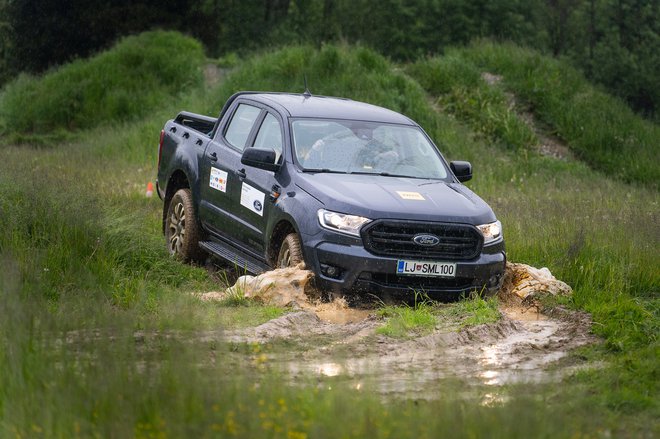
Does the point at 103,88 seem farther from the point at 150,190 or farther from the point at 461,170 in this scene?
the point at 461,170

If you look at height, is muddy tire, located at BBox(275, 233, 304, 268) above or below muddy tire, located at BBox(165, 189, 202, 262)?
above

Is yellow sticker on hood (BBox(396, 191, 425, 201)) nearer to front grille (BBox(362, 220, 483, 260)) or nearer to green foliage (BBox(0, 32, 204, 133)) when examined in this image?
front grille (BBox(362, 220, 483, 260))

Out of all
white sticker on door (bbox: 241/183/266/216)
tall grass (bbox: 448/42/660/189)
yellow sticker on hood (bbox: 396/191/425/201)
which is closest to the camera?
yellow sticker on hood (bbox: 396/191/425/201)

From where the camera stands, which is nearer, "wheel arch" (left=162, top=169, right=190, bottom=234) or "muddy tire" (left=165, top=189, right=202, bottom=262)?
"muddy tire" (left=165, top=189, right=202, bottom=262)

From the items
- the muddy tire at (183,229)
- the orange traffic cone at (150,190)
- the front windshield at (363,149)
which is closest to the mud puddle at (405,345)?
the front windshield at (363,149)

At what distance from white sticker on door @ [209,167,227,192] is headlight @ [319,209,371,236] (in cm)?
211

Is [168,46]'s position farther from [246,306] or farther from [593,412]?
[593,412]

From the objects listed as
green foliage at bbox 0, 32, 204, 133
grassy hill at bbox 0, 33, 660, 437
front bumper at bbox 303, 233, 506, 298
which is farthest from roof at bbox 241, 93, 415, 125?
green foliage at bbox 0, 32, 204, 133

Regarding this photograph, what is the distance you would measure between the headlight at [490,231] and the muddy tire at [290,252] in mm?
1509

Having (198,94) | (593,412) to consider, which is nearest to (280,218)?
(593,412)

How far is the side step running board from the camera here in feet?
35.5

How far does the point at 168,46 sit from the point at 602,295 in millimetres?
26185

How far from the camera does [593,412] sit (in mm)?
6164

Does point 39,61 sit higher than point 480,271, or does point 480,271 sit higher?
point 480,271
